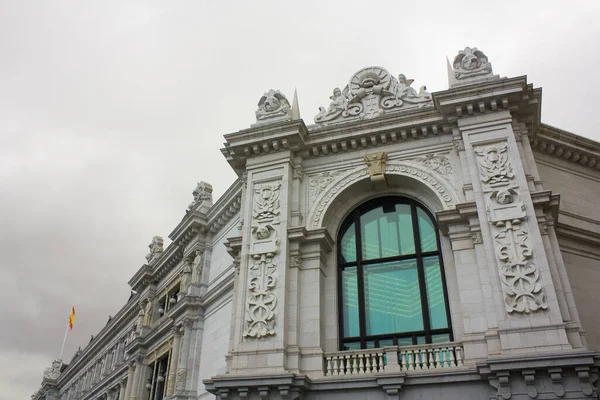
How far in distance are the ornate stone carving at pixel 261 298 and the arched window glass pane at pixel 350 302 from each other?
2.60m

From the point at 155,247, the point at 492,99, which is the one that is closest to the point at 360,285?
the point at 492,99

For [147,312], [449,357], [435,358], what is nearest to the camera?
[449,357]

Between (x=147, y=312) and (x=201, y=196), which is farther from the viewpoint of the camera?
(x=147, y=312)

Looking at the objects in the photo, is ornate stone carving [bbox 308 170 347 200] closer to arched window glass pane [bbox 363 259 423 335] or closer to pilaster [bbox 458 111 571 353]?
arched window glass pane [bbox 363 259 423 335]

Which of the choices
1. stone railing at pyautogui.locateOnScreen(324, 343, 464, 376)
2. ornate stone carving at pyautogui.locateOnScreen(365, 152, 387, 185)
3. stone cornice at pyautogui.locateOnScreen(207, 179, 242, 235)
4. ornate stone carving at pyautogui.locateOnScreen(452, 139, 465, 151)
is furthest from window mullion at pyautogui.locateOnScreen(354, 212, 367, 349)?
stone cornice at pyautogui.locateOnScreen(207, 179, 242, 235)

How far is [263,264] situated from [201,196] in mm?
13649

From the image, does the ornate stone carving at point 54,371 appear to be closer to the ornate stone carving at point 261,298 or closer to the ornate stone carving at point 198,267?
the ornate stone carving at point 198,267

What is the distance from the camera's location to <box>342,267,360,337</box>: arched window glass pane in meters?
18.1

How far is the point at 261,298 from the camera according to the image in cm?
1775

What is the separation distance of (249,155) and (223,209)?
249 inches

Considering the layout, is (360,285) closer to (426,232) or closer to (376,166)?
(426,232)

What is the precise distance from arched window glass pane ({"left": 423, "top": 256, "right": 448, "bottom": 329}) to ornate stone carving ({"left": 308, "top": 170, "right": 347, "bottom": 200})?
14.6 ft

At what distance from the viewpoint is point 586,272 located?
1902cm

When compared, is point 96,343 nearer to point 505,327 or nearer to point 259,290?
point 259,290
